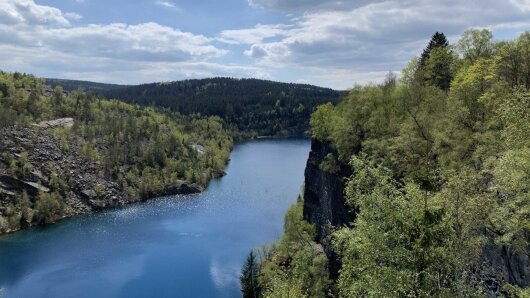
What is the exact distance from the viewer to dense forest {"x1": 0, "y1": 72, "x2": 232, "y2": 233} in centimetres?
8925

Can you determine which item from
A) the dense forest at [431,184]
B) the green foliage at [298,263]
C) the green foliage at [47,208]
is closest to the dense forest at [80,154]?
the green foliage at [47,208]

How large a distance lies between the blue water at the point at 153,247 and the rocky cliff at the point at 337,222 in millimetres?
12722

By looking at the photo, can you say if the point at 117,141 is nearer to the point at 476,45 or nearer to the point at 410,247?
the point at 476,45

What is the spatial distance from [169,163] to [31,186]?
124ft

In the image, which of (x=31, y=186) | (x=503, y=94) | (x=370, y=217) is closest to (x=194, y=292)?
(x=503, y=94)

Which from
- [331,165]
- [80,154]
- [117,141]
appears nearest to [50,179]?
[80,154]

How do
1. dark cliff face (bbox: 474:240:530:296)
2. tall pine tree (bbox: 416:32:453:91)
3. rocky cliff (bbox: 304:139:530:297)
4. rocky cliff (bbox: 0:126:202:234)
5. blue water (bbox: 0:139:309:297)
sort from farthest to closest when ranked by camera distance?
rocky cliff (bbox: 0:126:202:234), blue water (bbox: 0:139:309:297), tall pine tree (bbox: 416:32:453:91), rocky cliff (bbox: 304:139:530:297), dark cliff face (bbox: 474:240:530:296)

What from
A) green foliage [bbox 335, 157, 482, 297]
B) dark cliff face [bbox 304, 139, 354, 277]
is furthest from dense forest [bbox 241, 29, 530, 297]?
dark cliff face [bbox 304, 139, 354, 277]

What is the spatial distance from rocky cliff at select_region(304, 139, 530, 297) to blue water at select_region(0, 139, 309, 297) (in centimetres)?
1272

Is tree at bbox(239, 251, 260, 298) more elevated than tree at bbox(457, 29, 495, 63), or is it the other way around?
tree at bbox(457, 29, 495, 63)

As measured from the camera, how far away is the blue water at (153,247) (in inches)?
2179

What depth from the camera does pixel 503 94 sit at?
26859mm

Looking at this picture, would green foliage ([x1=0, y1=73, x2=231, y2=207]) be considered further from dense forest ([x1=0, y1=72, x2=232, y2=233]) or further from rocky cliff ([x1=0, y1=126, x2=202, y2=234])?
rocky cliff ([x1=0, y1=126, x2=202, y2=234])

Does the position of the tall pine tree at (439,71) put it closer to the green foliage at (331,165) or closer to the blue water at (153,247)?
the green foliage at (331,165)
